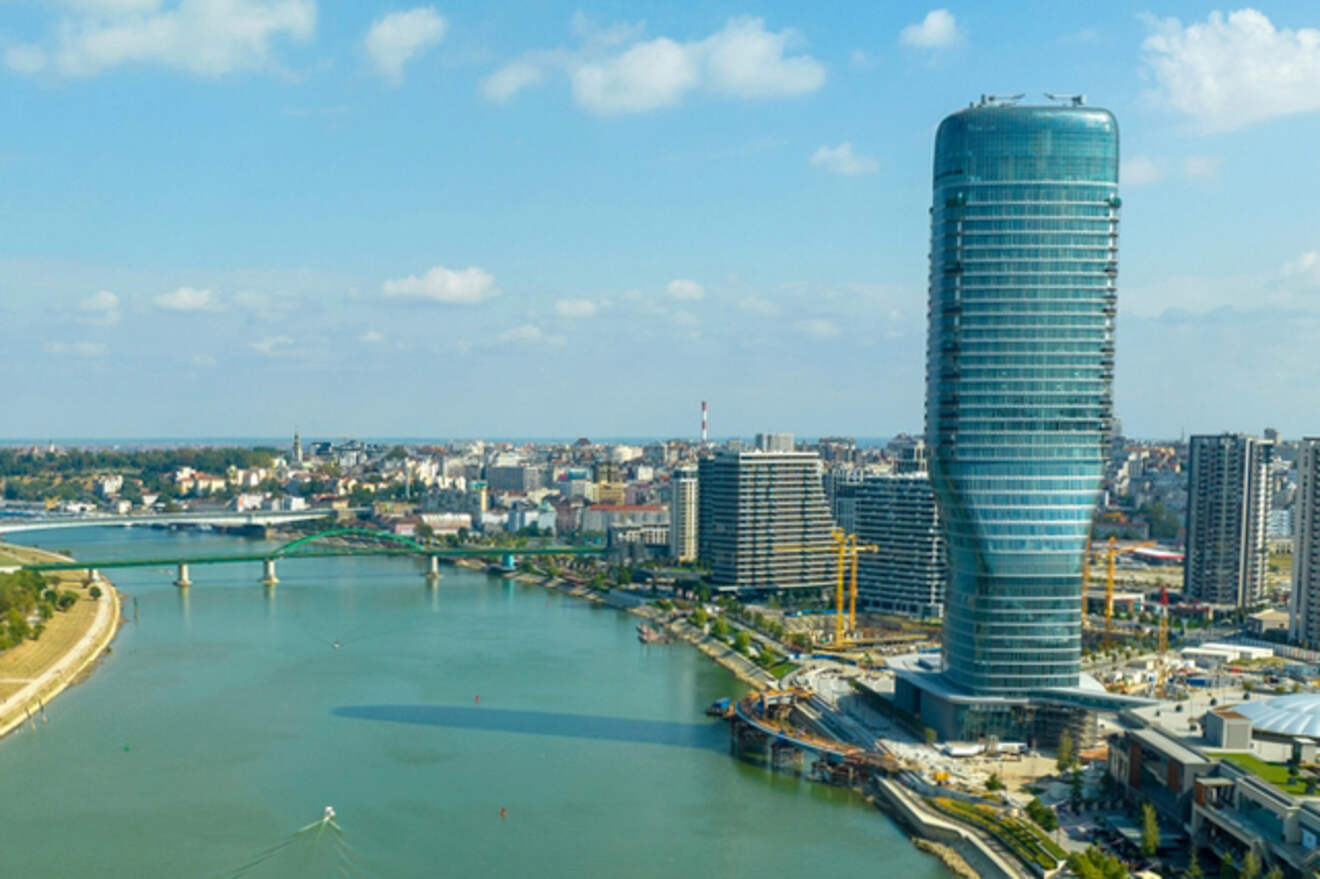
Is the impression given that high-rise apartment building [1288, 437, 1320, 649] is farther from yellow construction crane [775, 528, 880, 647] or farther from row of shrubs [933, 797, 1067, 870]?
row of shrubs [933, 797, 1067, 870]

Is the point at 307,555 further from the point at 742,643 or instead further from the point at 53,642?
the point at 742,643

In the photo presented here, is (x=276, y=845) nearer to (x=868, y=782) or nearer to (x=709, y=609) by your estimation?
(x=868, y=782)

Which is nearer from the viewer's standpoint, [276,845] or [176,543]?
[276,845]

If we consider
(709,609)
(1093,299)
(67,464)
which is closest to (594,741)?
(1093,299)

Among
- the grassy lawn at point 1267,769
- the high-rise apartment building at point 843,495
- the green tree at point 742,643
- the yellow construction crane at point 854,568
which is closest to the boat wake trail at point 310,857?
the grassy lawn at point 1267,769

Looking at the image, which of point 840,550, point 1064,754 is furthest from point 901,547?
point 1064,754
